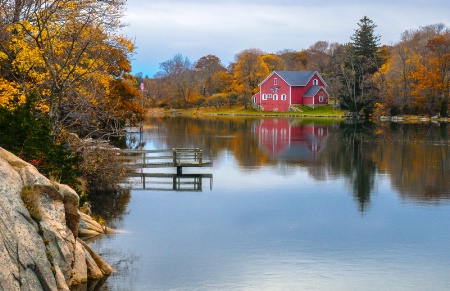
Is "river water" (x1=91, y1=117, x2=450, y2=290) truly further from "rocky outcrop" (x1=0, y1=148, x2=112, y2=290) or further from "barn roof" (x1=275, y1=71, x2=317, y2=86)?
"barn roof" (x1=275, y1=71, x2=317, y2=86)

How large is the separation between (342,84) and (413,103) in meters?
11.8

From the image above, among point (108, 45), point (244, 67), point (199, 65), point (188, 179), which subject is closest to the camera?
point (108, 45)

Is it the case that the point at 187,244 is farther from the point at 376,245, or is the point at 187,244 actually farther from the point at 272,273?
the point at 376,245

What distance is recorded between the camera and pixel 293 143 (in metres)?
54.4

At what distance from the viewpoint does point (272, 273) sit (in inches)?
680

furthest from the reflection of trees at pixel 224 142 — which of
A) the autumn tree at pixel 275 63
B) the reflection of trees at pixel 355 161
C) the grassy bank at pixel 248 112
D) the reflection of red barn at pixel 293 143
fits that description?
the autumn tree at pixel 275 63

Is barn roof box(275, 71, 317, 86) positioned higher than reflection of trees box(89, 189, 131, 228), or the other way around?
barn roof box(275, 71, 317, 86)

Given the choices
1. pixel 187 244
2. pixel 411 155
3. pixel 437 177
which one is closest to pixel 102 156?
pixel 187 244

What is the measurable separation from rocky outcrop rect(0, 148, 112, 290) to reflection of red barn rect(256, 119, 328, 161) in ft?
95.5

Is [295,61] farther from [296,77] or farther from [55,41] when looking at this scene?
[55,41]

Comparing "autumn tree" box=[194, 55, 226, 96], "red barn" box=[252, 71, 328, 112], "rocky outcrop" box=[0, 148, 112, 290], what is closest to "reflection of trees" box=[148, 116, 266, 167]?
"rocky outcrop" box=[0, 148, 112, 290]

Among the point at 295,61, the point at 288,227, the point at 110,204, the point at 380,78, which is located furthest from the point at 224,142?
the point at 295,61

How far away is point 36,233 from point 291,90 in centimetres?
10049

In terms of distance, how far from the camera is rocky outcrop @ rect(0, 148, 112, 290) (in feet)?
39.8
